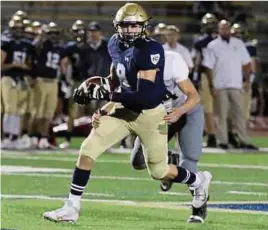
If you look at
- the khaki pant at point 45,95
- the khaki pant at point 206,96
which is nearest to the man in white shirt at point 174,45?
the khaki pant at point 206,96

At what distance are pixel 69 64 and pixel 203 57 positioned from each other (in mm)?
1947

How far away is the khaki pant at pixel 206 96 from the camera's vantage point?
54.4 ft

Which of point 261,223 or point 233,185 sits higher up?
point 261,223

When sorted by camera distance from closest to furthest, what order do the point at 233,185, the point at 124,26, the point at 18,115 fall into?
the point at 124,26 → the point at 233,185 → the point at 18,115

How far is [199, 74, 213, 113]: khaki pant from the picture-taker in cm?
1659

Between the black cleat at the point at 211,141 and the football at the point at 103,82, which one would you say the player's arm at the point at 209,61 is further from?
the football at the point at 103,82

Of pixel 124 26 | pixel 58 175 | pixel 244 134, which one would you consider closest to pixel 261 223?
pixel 124 26

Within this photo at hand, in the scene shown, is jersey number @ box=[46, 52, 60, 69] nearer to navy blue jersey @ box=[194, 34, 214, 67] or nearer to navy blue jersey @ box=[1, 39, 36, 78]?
navy blue jersey @ box=[1, 39, 36, 78]

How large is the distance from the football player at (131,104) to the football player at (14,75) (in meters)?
7.60

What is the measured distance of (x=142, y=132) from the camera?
8.09m

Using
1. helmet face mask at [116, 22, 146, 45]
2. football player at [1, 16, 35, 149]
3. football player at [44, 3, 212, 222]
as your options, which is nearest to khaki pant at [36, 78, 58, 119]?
football player at [1, 16, 35, 149]

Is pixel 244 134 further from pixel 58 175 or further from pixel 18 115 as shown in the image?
pixel 58 175

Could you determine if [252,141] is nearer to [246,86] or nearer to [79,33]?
[246,86]

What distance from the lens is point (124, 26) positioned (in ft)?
26.1
